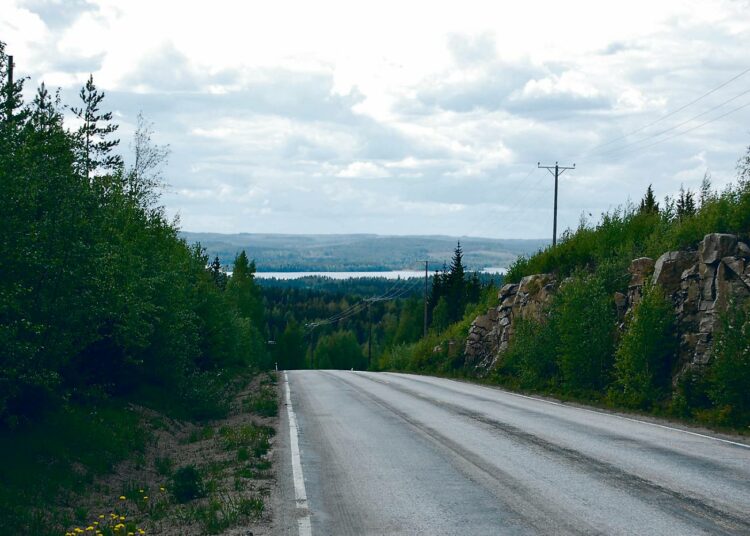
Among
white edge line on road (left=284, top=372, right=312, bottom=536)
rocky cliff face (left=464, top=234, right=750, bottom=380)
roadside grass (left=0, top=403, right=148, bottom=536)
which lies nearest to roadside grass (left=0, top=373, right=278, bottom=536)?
roadside grass (left=0, top=403, right=148, bottom=536)

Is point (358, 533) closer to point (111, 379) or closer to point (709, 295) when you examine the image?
point (111, 379)

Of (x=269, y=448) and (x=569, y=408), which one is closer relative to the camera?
(x=269, y=448)

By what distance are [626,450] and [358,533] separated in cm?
713

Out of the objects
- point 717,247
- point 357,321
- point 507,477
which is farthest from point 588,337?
point 357,321

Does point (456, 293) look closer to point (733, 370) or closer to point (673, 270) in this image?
point (673, 270)

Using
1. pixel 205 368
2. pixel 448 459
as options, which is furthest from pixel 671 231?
pixel 205 368

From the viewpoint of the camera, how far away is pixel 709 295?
21703mm

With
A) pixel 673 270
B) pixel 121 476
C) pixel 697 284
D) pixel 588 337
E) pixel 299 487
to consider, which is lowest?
pixel 121 476

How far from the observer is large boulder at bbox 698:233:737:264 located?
21.6m

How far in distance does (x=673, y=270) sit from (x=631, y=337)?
254cm

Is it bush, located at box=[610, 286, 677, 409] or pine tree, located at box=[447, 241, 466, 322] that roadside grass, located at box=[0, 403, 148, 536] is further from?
pine tree, located at box=[447, 241, 466, 322]

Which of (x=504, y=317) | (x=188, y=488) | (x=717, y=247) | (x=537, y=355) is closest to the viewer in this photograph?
(x=188, y=488)

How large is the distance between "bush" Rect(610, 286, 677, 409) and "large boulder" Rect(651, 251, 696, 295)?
0.74 meters

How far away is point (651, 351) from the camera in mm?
22375
